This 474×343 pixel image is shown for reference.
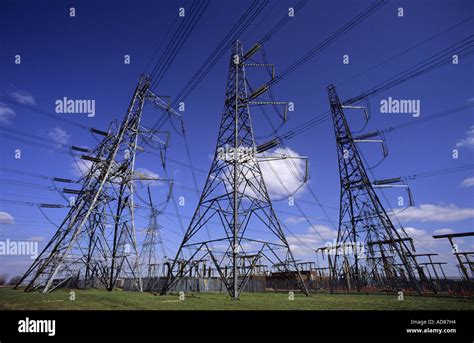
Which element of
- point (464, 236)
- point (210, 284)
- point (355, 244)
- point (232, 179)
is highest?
point (232, 179)

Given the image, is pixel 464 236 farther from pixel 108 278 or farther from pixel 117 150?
pixel 108 278

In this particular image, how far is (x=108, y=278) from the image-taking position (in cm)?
2666

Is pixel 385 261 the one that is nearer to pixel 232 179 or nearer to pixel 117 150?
pixel 232 179

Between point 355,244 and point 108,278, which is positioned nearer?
point 108,278
